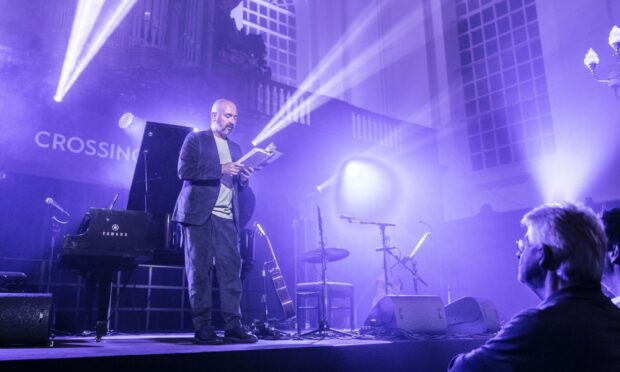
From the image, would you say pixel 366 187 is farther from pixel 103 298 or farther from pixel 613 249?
pixel 613 249

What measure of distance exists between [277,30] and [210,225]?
879 centimetres

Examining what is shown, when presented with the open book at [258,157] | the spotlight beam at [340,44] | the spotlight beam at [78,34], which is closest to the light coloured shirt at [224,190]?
the open book at [258,157]

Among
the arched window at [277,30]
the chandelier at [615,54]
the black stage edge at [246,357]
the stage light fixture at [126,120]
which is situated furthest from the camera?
the arched window at [277,30]

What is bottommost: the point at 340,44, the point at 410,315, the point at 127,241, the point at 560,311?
the point at 410,315

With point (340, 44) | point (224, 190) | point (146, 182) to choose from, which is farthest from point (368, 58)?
point (224, 190)

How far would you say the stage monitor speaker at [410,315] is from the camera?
3561 mm

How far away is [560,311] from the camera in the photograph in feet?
4.08

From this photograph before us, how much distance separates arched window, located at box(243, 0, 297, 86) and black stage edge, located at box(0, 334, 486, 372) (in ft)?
27.5

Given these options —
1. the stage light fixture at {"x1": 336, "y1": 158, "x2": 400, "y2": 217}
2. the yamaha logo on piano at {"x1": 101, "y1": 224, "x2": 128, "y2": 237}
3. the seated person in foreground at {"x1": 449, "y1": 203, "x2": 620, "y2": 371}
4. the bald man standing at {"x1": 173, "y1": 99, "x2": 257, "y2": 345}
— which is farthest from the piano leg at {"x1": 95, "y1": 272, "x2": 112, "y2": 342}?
the stage light fixture at {"x1": 336, "y1": 158, "x2": 400, "y2": 217}

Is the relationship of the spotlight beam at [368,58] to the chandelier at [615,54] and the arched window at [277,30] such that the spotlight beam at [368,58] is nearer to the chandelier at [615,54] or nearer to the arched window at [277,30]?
the arched window at [277,30]

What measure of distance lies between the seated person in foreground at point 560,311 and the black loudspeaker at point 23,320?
2.17m

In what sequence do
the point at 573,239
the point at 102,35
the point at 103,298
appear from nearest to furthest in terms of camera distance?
the point at 573,239, the point at 103,298, the point at 102,35

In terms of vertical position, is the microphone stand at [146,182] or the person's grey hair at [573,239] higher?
the microphone stand at [146,182]

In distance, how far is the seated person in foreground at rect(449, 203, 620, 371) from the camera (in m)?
1.21
